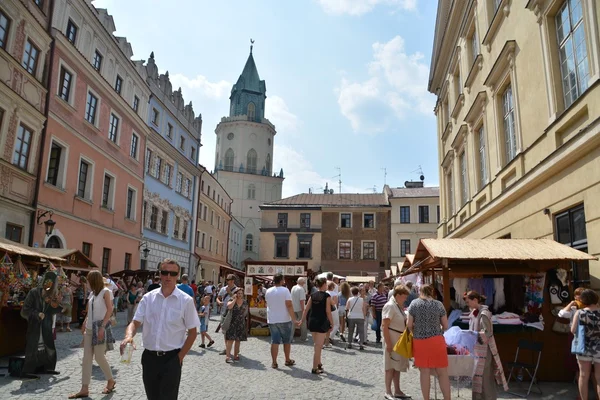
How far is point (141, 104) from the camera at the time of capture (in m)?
27.2

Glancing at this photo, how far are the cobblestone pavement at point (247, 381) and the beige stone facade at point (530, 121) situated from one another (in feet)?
11.6

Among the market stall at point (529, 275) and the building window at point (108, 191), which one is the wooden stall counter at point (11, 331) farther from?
the building window at point (108, 191)

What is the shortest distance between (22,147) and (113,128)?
760 cm

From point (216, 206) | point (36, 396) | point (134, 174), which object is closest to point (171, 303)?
point (36, 396)

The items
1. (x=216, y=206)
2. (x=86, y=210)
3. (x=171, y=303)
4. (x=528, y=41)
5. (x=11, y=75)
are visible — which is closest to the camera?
(x=171, y=303)

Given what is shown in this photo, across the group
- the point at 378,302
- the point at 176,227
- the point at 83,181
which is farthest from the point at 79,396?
the point at 176,227

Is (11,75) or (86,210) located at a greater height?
(11,75)

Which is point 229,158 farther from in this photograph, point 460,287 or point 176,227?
point 460,287

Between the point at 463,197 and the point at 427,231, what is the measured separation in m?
28.3

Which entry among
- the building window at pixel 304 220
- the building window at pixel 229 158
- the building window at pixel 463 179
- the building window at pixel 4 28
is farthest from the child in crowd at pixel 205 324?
the building window at pixel 229 158

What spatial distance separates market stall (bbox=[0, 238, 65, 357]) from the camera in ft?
31.4

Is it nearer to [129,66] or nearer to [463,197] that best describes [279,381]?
[463,197]

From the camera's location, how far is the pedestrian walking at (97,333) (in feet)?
22.9

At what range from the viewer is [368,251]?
48.4 m
